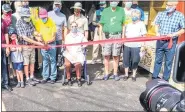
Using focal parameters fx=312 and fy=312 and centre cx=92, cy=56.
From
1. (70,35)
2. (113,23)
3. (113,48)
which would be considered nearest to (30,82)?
(70,35)

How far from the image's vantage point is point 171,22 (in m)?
5.30

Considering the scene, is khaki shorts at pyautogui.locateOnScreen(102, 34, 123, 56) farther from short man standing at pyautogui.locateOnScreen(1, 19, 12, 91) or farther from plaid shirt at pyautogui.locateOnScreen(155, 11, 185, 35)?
short man standing at pyautogui.locateOnScreen(1, 19, 12, 91)

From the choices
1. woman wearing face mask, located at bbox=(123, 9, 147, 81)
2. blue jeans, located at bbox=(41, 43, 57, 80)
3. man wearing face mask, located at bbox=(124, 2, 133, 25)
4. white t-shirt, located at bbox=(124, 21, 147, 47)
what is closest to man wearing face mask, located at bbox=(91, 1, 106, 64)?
man wearing face mask, located at bbox=(124, 2, 133, 25)

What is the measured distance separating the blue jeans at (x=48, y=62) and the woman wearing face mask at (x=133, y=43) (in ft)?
4.50

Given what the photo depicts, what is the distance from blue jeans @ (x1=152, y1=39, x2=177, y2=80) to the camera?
5.44 metres

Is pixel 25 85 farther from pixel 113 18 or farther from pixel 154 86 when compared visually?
pixel 154 86

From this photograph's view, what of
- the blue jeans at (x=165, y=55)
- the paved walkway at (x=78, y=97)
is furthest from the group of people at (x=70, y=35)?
the paved walkway at (x=78, y=97)

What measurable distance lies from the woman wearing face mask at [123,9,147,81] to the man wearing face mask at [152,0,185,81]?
1.18 ft

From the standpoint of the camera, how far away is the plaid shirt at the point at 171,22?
5281mm

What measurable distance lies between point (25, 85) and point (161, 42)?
2.54 meters

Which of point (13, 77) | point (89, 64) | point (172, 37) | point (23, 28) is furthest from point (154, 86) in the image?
point (89, 64)

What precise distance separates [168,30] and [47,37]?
6.95 ft

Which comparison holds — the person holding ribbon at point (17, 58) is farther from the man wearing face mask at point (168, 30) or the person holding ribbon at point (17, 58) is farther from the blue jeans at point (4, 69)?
the man wearing face mask at point (168, 30)

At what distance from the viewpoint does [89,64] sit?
7.27 meters
